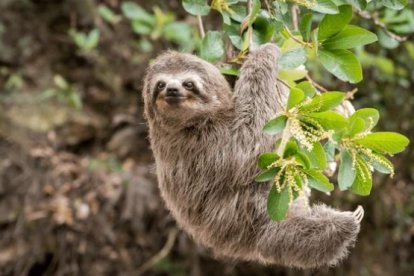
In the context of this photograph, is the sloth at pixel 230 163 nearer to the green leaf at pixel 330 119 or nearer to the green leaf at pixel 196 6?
the green leaf at pixel 196 6

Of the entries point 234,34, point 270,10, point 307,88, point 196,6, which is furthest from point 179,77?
point 307,88

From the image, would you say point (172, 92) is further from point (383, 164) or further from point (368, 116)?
point (383, 164)

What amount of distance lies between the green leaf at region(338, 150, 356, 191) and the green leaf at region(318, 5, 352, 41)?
74 cm

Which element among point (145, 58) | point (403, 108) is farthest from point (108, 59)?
point (403, 108)

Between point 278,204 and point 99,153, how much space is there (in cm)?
628

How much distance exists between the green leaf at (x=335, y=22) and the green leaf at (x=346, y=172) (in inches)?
29.3

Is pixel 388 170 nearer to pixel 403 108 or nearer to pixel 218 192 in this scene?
pixel 218 192

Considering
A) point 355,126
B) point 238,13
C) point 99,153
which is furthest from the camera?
point 99,153

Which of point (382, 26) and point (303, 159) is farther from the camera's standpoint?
point (382, 26)

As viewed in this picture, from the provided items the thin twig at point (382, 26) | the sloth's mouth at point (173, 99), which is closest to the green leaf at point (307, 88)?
the sloth's mouth at point (173, 99)

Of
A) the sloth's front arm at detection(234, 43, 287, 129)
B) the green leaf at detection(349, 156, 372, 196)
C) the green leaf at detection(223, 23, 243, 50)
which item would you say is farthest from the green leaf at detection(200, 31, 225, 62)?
the green leaf at detection(349, 156, 372, 196)

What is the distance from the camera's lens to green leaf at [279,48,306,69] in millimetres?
3723

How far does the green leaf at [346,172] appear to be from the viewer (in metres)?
3.48

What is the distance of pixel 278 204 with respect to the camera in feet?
11.3
